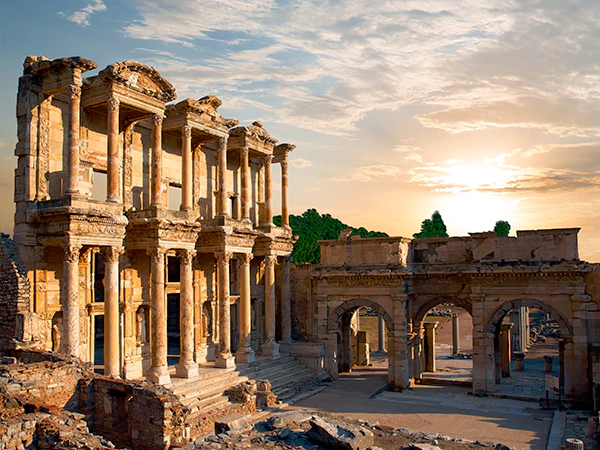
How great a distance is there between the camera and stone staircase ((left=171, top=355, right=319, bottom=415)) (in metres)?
19.4

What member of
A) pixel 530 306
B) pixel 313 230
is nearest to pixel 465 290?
pixel 530 306

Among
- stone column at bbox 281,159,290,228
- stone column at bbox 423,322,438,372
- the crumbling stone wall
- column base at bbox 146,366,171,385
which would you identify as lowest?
stone column at bbox 423,322,438,372

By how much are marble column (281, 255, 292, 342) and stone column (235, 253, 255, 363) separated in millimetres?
3075

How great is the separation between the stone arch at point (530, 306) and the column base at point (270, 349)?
9498 millimetres

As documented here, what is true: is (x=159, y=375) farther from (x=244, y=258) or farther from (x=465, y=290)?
(x=465, y=290)

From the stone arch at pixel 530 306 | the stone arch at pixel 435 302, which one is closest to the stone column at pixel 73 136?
the stone arch at pixel 435 302

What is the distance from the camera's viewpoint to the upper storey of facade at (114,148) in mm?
17953

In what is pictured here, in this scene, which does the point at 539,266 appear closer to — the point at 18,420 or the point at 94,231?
the point at 94,231

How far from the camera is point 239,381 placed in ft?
73.1

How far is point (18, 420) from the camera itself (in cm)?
1213

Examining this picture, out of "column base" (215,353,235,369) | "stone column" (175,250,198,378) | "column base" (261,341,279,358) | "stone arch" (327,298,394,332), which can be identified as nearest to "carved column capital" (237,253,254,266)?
"stone column" (175,250,198,378)

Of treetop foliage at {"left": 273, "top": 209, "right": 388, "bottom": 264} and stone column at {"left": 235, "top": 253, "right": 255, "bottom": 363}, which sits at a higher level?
treetop foliage at {"left": 273, "top": 209, "right": 388, "bottom": 264}

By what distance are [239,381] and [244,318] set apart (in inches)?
136

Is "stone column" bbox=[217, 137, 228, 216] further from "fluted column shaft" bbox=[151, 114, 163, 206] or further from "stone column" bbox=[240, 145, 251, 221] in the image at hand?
"fluted column shaft" bbox=[151, 114, 163, 206]
